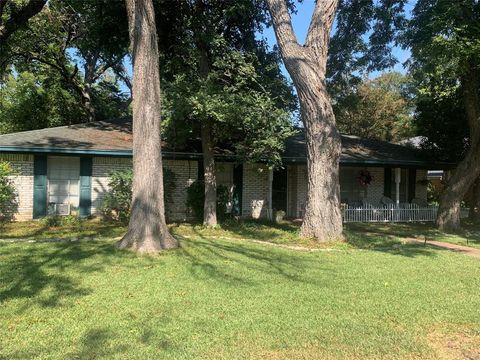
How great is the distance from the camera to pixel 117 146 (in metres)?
16.1

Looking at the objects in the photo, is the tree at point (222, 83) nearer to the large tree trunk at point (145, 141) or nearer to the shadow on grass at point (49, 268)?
the large tree trunk at point (145, 141)

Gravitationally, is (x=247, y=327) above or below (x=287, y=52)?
below

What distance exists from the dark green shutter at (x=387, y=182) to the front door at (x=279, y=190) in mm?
4988

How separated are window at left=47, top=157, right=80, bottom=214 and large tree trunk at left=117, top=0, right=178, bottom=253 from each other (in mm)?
6663

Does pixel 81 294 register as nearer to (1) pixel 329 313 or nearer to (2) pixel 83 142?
(1) pixel 329 313

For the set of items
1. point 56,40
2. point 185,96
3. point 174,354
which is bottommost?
point 174,354

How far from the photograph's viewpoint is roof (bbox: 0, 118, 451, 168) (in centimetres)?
1500

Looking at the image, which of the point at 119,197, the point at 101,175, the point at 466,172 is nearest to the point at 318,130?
the point at 466,172

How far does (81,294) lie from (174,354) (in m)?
2.52

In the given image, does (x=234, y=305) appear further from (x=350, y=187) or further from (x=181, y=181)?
(x=350, y=187)

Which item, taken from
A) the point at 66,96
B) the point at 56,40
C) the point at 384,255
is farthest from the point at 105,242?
the point at 66,96

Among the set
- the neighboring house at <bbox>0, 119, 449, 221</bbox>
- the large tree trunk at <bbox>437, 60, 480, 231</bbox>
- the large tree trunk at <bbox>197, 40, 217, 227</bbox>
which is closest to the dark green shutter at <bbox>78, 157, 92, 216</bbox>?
the neighboring house at <bbox>0, 119, 449, 221</bbox>

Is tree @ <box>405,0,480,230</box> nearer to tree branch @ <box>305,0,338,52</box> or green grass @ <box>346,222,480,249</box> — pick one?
green grass @ <box>346,222,480,249</box>

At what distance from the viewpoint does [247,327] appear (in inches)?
194
